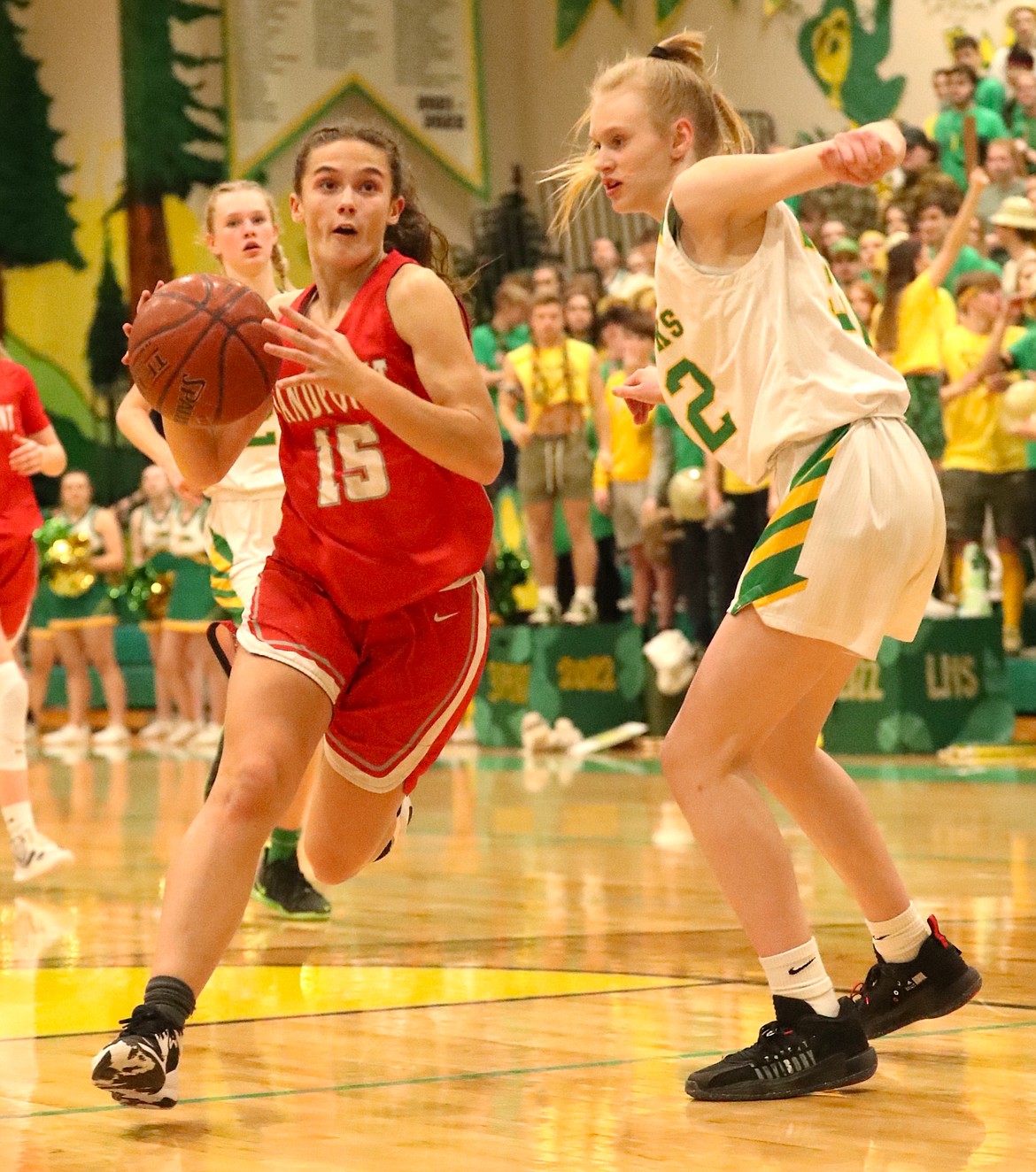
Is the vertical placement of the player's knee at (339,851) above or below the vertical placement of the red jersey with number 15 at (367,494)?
below

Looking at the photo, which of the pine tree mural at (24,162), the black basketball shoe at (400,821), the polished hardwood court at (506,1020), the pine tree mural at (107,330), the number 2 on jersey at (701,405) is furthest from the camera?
the pine tree mural at (24,162)

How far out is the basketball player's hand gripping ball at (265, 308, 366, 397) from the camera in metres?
3.39

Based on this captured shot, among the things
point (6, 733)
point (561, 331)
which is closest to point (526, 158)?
point (561, 331)

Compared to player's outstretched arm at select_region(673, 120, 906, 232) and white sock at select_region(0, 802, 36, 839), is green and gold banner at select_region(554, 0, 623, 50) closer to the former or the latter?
white sock at select_region(0, 802, 36, 839)

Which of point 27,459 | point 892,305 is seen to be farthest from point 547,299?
point 27,459

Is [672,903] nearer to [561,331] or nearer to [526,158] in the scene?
[561,331]

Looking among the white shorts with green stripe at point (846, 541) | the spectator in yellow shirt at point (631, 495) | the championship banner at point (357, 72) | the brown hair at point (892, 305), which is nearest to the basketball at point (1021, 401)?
the brown hair at point (892, 305)

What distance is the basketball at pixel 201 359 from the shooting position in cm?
380

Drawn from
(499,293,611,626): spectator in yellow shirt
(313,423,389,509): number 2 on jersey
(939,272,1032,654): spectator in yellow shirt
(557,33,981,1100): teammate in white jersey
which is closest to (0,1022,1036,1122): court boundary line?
(557,33,981,1100): teammate in white jersey

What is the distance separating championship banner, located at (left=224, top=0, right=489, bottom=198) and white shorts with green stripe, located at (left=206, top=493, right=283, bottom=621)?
1202cm

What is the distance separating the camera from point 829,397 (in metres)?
3.46

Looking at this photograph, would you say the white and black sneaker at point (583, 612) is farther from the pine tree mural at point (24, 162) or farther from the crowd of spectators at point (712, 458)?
the pine tree mural at point (24, 162)

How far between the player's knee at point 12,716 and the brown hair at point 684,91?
330 cm

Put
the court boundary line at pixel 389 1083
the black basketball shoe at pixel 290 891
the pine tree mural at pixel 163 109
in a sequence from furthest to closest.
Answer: the pine tree mural at pixel 163 109
the black basketball shoe at pixel 290 891
the court boundary line at pixel 389 1083
